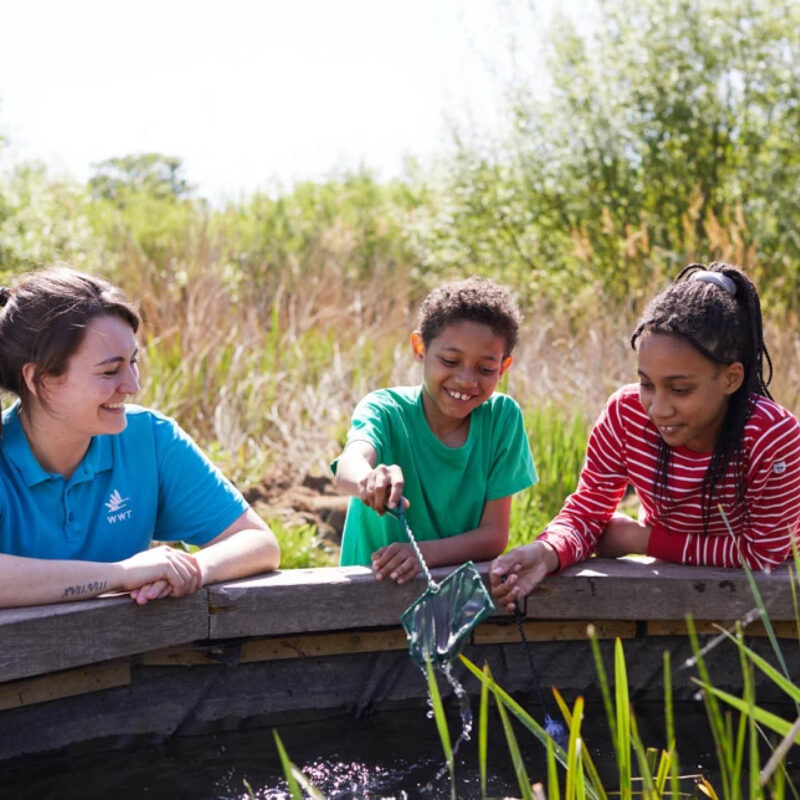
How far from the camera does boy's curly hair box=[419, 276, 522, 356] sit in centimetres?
305

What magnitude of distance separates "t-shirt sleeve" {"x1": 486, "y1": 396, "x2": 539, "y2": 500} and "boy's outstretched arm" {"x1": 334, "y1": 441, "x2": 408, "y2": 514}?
17.0 inches

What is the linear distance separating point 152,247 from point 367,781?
7.41 metres

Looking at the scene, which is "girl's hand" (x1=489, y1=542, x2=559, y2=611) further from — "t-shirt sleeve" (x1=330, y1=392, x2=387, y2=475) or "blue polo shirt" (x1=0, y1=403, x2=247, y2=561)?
"blue polo shirt" (x1=0, y1=403, x2=247, y2=561)

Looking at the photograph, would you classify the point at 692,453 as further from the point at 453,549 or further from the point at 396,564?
the point at 396,564

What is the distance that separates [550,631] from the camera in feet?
9.84

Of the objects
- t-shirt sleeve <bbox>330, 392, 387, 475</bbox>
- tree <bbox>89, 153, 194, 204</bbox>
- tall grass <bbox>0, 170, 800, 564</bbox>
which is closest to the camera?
t-shirt sleeve <bbox>330, 392, 387, 475</bbox>

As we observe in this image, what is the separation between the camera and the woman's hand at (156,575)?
2.54m

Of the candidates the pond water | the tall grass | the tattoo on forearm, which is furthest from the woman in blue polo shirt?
the tall grass

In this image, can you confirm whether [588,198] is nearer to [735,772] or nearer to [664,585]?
[664,585]

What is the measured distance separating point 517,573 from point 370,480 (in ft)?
1.51

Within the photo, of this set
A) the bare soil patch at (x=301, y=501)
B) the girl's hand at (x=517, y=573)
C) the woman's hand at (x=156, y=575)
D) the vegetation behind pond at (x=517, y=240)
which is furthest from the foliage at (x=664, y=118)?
the woman's hand at (x=156, y=575)

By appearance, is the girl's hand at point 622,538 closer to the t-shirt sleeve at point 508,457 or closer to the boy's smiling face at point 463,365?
the t-shirt sleeve at point 508,457

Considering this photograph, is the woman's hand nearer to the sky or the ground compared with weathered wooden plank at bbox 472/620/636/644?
nearer to the sky

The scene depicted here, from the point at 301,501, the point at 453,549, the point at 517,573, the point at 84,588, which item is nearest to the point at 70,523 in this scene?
the point at 84,588
